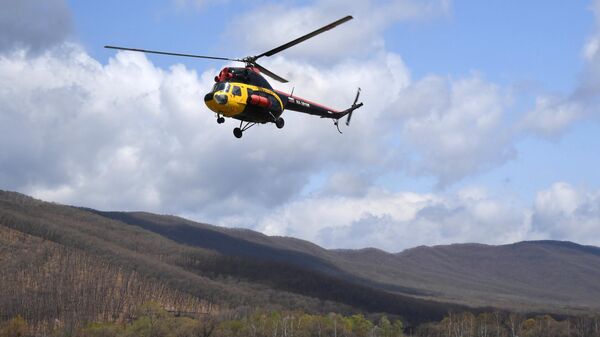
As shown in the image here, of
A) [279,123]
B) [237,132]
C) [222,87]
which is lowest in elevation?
[237,132]

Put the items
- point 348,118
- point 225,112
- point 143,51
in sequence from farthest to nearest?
point 348,118, point 225,112, point 143,51

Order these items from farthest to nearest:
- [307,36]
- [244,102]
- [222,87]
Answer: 1. [244,102]
2. [222,87]
3. [307,36]

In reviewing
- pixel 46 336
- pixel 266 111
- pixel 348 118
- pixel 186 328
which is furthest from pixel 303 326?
pixel 266 111

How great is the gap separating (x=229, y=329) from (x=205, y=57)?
5449 inches

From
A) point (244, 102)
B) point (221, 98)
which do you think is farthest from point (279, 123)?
point (221, 98)

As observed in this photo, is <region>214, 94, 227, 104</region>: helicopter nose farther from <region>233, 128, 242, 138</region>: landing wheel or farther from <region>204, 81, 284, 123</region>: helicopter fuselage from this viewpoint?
<region>233, 128, 242, 138</region>: landing wheel

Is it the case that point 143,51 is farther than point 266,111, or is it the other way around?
point 266,111

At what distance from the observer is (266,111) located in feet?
205

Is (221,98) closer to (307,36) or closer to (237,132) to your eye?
(237,132)

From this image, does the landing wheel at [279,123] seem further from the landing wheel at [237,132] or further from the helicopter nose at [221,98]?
the helicopter nose at [221,98]

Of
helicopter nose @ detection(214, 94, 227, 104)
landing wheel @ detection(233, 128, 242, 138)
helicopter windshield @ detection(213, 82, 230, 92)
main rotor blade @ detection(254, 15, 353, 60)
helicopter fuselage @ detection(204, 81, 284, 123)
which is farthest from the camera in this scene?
landing wheel @ detection(233, 128, 242, 138)

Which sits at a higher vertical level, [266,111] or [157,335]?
[266,111]

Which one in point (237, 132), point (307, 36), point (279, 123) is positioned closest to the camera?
point (307, 36)

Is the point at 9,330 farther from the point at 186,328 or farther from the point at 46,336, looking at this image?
the point at 186,328
